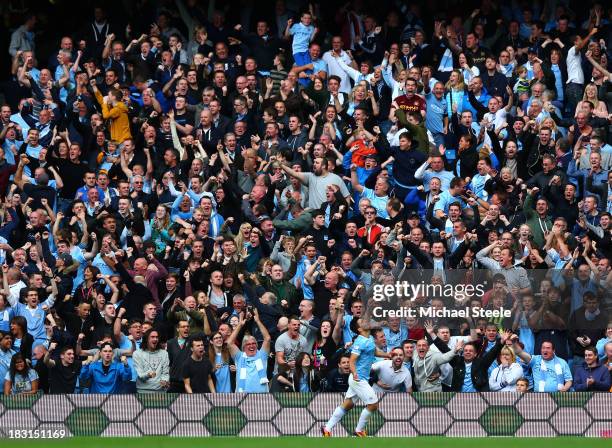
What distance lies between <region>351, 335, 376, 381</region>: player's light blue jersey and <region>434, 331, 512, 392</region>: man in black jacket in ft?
3.46

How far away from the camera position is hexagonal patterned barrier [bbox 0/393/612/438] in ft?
66.6

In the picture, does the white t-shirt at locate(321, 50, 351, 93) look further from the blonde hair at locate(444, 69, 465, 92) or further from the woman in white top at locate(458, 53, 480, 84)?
the woman in white top at locate(458, 53, 480, 84)

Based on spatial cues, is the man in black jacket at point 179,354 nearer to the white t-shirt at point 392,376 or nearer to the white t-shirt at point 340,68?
the white t-shirt at point 392,376

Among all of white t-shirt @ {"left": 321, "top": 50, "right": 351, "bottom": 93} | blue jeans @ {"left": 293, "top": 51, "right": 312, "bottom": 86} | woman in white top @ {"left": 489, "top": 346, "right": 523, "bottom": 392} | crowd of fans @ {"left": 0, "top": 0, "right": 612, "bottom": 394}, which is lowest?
Result: woman in white top @ {"left": 489, "top": 346, "right": 523, "bottom": 392}

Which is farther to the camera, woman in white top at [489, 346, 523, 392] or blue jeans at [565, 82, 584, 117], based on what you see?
blue jeans at [565, 82, 584, 117]

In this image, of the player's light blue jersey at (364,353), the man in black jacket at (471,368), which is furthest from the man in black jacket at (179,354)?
the man in black jacket at (471,368)

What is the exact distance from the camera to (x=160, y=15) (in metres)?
28.0

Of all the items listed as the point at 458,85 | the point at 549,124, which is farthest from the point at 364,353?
the point at 458,85

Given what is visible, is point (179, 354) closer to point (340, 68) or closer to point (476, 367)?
point (476, 367)

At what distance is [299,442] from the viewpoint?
64.7ft

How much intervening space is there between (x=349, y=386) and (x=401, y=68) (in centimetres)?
763

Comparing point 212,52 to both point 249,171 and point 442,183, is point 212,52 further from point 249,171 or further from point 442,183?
point 442,183

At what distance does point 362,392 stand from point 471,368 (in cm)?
187

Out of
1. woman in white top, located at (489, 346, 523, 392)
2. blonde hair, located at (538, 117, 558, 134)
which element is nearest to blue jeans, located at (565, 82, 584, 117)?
blonde hair, located at (538, 117, 558, 134)
